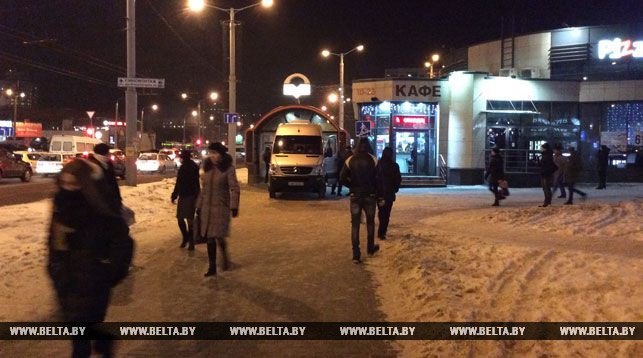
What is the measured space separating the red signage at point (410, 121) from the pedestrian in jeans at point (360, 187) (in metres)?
20.3

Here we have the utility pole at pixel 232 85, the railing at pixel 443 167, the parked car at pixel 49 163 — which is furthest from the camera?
the parked car at pixel 49 163

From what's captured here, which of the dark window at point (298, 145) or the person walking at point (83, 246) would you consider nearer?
the person walking at point (83, 246)

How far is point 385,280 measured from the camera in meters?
8.74

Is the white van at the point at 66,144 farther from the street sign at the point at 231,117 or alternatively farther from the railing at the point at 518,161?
the railing at the point at 518,161

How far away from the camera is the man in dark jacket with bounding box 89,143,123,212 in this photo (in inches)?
183

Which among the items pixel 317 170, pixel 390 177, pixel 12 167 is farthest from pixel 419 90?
pixel 12 167

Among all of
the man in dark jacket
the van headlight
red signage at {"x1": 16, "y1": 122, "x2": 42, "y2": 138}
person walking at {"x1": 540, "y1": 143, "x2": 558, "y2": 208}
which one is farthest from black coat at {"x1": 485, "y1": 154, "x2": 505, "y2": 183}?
red signage at {"x1": 16, "y1": 122, "x2": 42, "y2": 138}

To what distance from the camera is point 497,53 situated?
37.1 meters

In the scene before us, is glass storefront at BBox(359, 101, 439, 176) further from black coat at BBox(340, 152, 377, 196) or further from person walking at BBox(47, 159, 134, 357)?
person walking at BBox(47, 159, 134, 357)

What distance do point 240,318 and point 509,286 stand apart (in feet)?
10.8

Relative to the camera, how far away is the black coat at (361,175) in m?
9.86

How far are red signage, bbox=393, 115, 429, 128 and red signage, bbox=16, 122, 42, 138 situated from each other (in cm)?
5269

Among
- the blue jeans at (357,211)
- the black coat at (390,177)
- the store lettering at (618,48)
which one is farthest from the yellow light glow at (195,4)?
the store lettering at (618,48)

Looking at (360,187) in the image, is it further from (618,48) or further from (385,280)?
(618,48)
